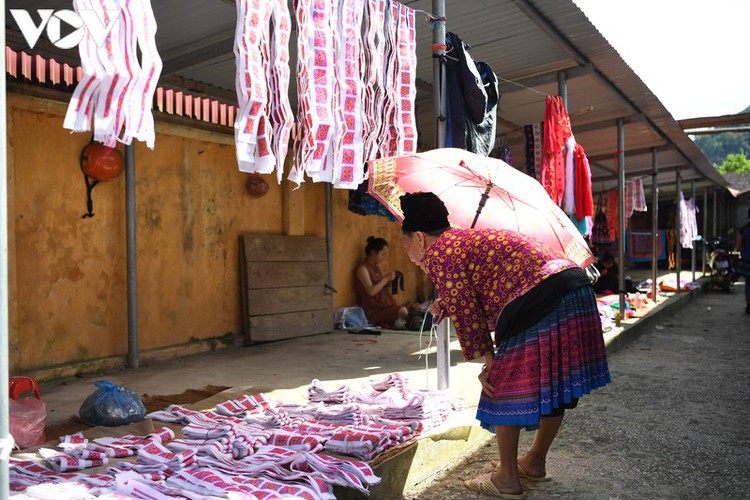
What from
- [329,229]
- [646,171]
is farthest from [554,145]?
[646,171]

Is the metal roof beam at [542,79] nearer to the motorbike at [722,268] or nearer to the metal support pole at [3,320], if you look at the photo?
the metal support pole at [3,320]

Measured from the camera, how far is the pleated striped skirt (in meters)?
2.97

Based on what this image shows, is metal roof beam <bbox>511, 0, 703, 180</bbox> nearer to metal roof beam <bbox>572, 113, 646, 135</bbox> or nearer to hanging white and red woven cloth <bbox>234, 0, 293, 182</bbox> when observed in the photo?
metal roof beam <bbox>572, 113, 646, 135</bbox>

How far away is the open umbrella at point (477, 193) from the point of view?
3.76 m

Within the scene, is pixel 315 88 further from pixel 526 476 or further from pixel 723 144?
pixel 723 144

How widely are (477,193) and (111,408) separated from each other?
2.61 metres

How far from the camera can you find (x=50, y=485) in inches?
104

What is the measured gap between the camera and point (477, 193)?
3881 millimetres

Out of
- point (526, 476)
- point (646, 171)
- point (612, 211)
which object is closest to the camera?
point (526, 476)

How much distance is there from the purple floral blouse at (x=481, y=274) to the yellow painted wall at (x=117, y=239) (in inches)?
149

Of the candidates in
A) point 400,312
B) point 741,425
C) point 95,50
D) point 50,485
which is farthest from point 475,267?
point 400,312

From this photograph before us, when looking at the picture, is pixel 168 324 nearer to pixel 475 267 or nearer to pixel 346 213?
pixel 346 213

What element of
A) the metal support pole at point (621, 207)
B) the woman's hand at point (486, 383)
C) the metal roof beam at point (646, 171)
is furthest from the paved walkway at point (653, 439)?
the metal roof beam at point (646, 171)

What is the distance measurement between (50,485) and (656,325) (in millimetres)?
9766
